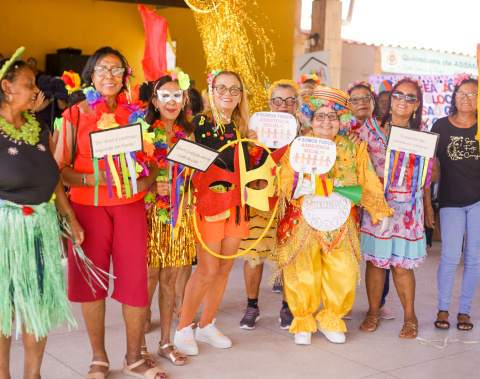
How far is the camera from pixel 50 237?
2.95m

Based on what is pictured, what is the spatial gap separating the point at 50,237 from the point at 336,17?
685 centimetres

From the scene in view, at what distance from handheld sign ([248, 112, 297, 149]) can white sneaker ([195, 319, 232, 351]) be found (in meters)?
1.33

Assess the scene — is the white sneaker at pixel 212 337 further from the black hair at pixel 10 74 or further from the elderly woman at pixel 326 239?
the black hair at pixel 10 74

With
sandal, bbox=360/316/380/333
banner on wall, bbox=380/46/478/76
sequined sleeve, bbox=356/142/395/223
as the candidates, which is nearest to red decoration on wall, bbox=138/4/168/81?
sequined sleeve, bbox=356/142/395/223

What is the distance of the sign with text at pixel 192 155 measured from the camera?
3365 millimetres

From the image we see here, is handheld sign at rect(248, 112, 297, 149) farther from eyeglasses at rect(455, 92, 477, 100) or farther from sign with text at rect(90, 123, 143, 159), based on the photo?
eyeglasses at rect(455, 92, 477, 100)

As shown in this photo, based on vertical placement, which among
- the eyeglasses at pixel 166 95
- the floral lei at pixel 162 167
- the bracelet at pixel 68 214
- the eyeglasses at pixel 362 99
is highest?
the eyeglasses at pixel 362 99

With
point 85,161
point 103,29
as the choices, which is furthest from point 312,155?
point 103,29

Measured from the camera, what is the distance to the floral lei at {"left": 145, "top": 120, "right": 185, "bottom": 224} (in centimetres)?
359

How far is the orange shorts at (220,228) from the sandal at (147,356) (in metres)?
0.74

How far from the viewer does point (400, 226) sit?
170 inches

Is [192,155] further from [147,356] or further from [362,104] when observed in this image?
[362,104]

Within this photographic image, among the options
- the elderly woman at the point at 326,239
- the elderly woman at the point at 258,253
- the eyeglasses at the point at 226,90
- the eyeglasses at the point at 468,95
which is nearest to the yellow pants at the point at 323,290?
the elderly woman at the point at 326,239

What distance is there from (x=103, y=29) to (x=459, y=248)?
8.24m
